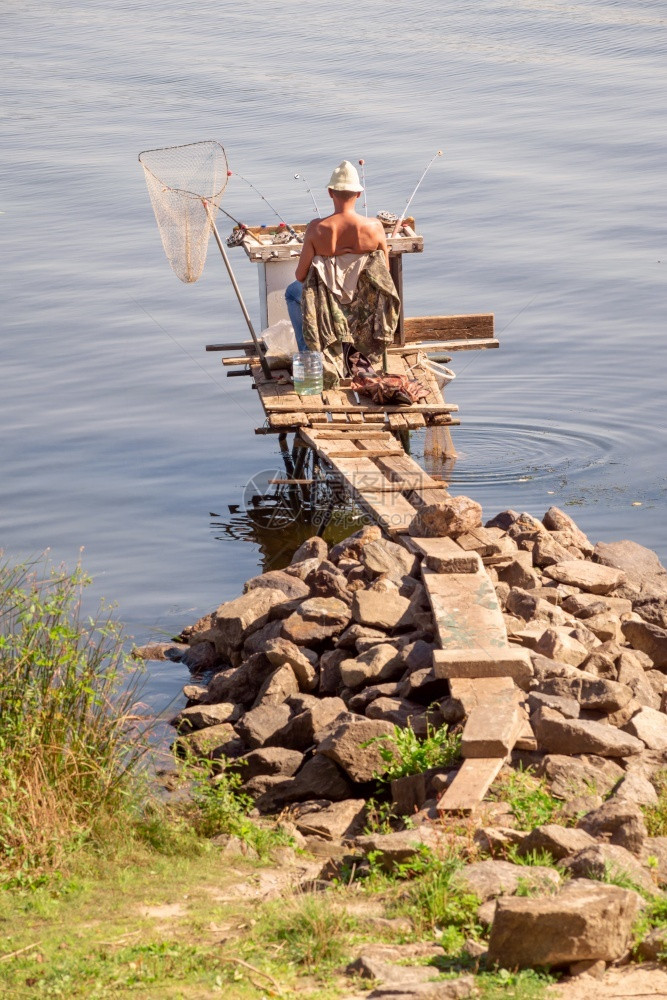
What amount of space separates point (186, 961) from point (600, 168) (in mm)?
30644

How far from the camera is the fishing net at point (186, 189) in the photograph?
1302cm

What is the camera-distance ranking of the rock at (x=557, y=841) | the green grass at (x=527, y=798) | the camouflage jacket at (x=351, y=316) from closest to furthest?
the rock at (x=557, y=841)
the green grass at (x=527, y=798)
the camouflage jacket at (x=351, y=316)

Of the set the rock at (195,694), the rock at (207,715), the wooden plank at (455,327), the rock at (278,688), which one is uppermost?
the wooden plank at (455,327)

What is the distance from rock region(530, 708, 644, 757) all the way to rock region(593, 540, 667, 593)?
12.0 feet

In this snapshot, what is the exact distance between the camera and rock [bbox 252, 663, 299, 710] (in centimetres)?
860

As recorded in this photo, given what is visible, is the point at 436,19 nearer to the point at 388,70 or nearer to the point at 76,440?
the point at 388,70

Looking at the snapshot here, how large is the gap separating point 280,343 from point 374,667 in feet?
20.7

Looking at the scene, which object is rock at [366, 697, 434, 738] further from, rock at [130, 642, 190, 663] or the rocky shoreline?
rock at [130, 642, 190, 663]

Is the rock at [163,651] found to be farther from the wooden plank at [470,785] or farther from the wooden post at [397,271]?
the wooden post at [397,271]

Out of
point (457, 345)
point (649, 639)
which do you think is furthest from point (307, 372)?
point (649, 639)

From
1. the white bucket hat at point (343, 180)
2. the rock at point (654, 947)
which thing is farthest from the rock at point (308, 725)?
the white bucket hat at point (343, 180)

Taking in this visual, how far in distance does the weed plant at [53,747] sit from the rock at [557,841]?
6.53 feet

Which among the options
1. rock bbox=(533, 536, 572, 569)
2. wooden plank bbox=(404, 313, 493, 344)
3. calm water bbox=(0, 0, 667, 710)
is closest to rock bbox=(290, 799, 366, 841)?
calm water bbox=(0, 0, 667, 710)

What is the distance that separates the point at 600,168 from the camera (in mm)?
33125
